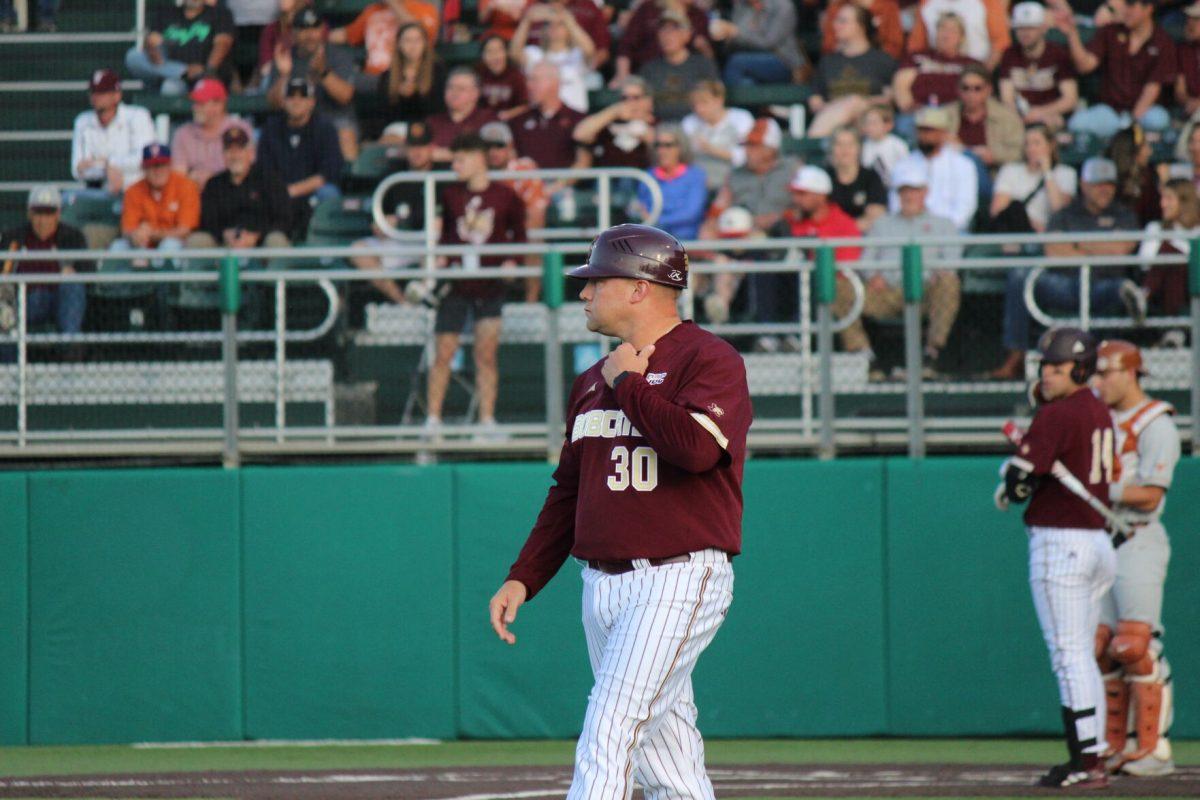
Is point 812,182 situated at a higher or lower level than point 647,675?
Answer: higher

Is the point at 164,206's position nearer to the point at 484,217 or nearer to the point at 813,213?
the point at 484,217

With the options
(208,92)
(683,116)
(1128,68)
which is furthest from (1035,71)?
(208,92)

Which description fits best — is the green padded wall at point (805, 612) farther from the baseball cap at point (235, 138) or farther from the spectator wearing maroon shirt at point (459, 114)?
the baseball cap at point (235, 138)

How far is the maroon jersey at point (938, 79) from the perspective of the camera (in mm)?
12789

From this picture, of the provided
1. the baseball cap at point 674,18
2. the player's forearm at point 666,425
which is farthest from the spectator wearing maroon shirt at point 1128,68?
the player's forearm at point 666,425

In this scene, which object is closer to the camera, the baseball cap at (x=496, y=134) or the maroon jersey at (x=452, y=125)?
the baseball cap at (x=496, y=134)

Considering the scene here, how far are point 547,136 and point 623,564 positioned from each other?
8205mm

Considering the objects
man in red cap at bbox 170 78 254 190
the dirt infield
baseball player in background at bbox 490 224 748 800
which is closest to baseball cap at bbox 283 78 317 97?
man in red cap at bbox 170 78 254 190

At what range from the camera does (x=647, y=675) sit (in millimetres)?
4395

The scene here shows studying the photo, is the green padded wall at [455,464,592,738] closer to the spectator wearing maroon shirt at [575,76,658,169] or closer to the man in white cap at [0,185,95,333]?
the man in white cap at [0,185,95,333]

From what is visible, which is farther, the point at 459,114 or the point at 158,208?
the point at 459,114

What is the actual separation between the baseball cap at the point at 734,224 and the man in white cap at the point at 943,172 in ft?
3.88

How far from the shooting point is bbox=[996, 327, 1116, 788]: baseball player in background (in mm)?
7352

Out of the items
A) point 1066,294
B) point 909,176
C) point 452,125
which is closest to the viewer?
point 1066,294
